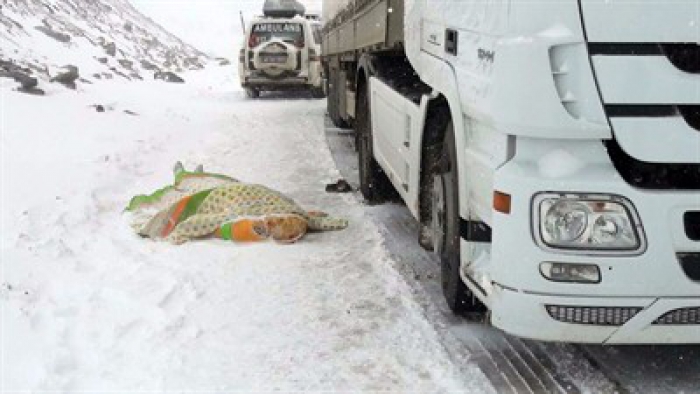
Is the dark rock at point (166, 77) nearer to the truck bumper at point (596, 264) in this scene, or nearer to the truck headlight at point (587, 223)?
the truck bumper at point (596, 264)

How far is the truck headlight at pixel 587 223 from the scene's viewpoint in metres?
3.08

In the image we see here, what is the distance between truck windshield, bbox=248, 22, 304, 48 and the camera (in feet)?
65.0

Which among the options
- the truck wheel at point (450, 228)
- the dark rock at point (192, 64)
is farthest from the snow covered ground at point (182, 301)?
the dark rock at point (192, 64)

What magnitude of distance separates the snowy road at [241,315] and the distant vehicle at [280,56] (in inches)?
444

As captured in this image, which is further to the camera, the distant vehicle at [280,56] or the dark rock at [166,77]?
the dark rock at [166,77]

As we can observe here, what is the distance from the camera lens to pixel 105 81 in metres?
17.9

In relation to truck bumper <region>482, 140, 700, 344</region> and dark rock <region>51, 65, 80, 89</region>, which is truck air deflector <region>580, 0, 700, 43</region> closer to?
truck bumper <region>482, 140, 700, 344</region>

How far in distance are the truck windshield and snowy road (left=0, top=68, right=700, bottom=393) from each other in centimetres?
1178

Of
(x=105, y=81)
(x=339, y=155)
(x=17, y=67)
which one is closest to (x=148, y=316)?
(x=339, y=155)

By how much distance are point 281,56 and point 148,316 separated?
15418mm

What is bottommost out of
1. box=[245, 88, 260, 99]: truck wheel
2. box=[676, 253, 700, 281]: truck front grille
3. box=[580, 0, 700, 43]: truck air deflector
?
box=[245, 88, 260, 99]: truck wheel

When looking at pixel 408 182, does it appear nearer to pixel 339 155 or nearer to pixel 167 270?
pixel 167 270

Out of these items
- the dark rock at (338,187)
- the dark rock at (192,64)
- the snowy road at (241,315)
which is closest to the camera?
the snowy road at (241,315)

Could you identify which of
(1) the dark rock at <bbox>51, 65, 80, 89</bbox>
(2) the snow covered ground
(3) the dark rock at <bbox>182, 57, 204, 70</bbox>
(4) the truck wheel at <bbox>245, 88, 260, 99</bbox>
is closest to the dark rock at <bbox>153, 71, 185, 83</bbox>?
(4) the truck wheel at <bbox>245, 88, 260, 99</bbox>
